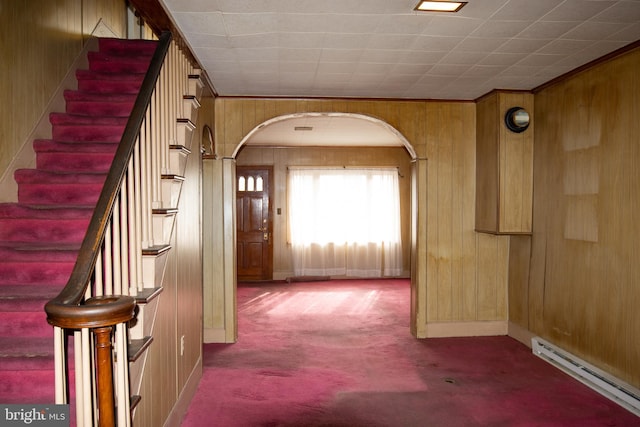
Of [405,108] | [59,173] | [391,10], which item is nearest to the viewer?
[391,10]

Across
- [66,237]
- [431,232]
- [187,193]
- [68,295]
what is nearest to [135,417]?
[68,295]

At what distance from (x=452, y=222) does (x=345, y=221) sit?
4055 millimetres

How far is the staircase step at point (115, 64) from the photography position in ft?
13.6

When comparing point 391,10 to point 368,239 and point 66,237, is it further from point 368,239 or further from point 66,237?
point 368,239

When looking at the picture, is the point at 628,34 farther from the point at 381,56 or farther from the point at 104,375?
the point at 104,375

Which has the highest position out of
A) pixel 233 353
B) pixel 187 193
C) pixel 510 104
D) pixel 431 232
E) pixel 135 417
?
pixel 510 104

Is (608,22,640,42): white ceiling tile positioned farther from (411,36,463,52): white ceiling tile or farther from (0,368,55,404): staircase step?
(0,368,55,404): staircase step

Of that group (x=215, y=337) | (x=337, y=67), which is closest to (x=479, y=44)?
A: (x=337, y=67)

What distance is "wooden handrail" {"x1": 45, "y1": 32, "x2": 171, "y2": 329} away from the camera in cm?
146

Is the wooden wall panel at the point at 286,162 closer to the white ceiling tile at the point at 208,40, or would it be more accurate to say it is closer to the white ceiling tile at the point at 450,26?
the white ceiling tile at the point at 208,40

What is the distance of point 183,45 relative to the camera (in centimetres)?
331

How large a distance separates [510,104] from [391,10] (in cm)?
251

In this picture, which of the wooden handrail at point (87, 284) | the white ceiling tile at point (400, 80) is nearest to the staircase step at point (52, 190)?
the wooden handrail at point (87, 284)

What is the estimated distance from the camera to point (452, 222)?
5.22 metres
